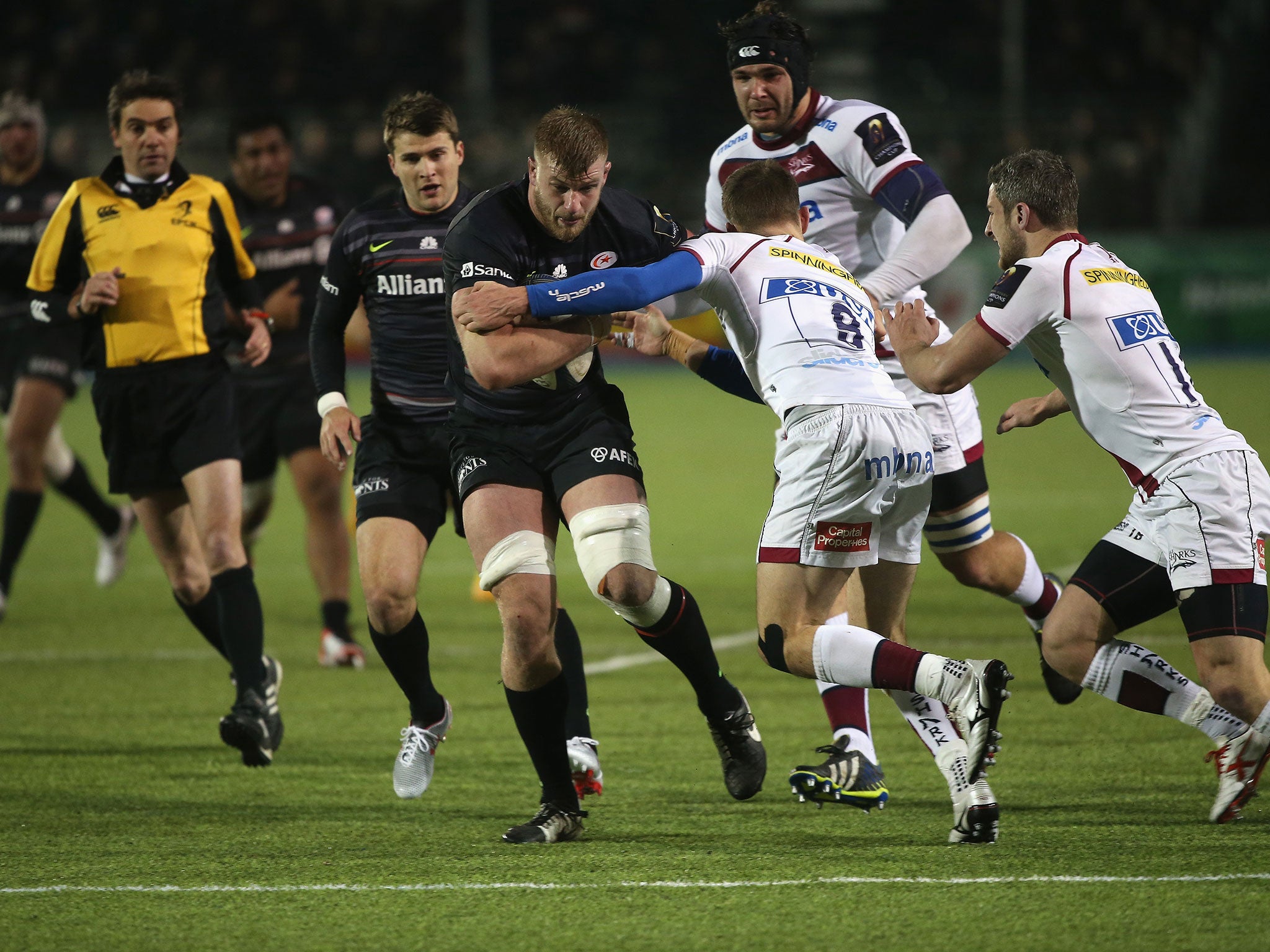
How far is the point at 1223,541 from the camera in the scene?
4668 millimetres

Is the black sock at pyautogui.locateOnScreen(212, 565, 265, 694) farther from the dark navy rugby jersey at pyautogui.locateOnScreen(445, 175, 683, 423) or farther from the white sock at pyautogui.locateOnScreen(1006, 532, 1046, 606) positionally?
the white sock at pyautogui.locateOnScreen(1006, 532, 1046, 606)

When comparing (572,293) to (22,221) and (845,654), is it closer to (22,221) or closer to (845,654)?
(845,654)

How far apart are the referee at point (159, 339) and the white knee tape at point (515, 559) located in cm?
176

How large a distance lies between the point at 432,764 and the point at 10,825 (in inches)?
51.6

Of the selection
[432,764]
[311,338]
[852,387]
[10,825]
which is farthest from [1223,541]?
[10,825]

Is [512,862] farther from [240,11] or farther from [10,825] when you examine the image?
[240,11]

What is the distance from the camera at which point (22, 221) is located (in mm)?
9164

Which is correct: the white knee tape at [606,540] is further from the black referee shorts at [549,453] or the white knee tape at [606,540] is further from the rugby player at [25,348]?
the rugby player at [25,348]

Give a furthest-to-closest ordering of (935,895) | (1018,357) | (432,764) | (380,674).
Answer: (1018,357)
(380,674)
(432,764)
(935,895)

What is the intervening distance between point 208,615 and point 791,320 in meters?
2.99

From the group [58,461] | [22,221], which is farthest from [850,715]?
[58,461]

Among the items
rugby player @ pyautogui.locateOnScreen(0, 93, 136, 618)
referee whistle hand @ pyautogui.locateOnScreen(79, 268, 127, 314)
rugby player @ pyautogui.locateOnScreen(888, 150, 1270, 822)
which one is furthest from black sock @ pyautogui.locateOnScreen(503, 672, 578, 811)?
rugby player @ pyautogui.locateOnScreen(0, 93, 136, 618)

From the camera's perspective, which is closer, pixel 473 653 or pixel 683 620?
pixel 683 620

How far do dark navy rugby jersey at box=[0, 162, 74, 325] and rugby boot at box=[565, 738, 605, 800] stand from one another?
519cm
